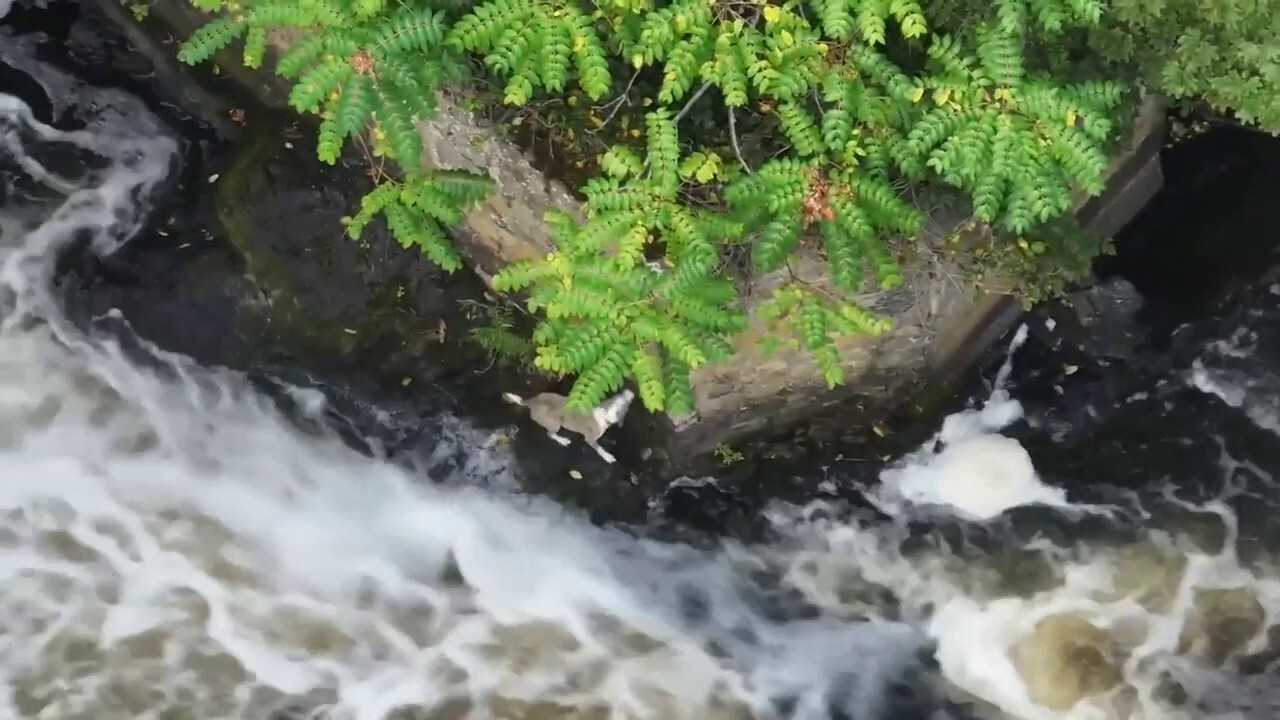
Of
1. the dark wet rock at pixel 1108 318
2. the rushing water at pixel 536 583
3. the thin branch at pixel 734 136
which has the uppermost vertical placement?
the dark wet rock at pixel 1108 318

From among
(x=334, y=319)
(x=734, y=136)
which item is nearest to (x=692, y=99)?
(x=734, y=136)

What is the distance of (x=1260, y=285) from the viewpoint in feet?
18.4

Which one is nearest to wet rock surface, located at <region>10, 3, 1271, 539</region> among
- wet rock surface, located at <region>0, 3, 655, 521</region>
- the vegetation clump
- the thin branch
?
wet rock surface, located at <region>0, 3, 655, 521</region>

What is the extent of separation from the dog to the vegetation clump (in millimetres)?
1254

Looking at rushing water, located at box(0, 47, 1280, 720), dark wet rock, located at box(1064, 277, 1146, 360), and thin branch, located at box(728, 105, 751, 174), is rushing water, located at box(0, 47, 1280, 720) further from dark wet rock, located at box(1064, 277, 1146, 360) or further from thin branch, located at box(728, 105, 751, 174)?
thin branch, located at box(728, 105, 751, 174)

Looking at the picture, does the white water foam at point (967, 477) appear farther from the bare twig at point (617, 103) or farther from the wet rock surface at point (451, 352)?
the bare twig at point (617, 103)

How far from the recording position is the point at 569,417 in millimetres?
5234

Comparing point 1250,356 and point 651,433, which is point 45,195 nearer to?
point 651,433

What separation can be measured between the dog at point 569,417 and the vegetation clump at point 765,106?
1.25m

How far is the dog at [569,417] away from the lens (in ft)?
16.9

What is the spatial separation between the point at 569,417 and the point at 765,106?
2.02 meters

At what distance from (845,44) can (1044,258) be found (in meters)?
1.60

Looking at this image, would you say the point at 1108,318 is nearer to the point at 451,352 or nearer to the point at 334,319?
the point at 451,352

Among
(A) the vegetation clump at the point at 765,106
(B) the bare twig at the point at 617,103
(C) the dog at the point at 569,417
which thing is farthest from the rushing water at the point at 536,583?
(B) the bare twig at the point at 617,103
